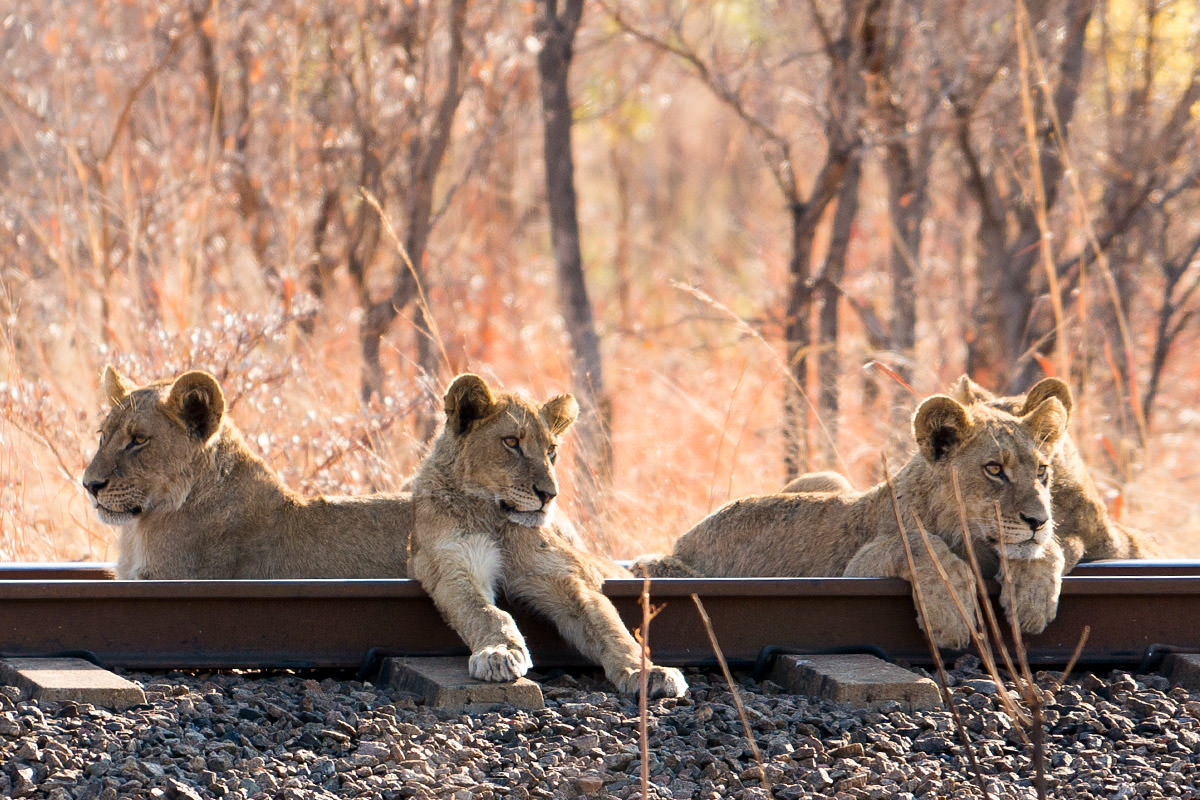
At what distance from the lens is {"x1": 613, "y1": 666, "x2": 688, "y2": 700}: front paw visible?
12.9ft

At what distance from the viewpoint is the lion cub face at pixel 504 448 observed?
4496 millimetres

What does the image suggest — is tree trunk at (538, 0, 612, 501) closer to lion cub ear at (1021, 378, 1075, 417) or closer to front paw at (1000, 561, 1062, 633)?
lion cub ear at (1021, 378, 1075, 417)

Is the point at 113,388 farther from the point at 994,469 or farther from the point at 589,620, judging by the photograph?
the point at 994,469

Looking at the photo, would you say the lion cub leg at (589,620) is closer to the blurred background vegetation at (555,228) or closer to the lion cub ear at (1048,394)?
the lion cub ear at (1048,394)

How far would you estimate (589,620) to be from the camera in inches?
167

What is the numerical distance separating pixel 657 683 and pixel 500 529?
845 mm

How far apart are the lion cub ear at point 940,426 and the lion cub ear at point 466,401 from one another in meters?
1.37

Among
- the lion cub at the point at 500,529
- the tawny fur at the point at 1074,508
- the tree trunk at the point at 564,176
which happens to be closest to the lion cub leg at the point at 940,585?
the tawny fur at the point at 1074,508

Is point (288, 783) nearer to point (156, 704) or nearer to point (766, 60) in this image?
point (156, 704)

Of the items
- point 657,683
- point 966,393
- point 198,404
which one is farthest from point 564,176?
point 657,683

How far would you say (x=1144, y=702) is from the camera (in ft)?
13.0

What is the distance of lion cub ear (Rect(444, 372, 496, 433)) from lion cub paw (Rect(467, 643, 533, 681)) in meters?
0.92

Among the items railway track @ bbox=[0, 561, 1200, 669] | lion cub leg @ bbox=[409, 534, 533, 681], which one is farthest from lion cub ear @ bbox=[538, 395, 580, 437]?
railway track @ bbox=[0, 561, 1200, 669]

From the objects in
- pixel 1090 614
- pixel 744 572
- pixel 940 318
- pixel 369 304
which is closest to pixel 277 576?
pixel 744 572
